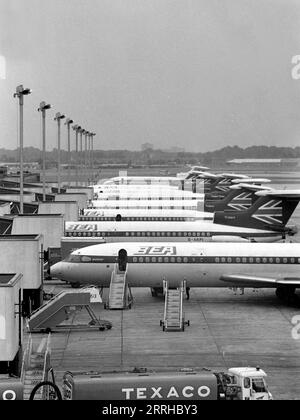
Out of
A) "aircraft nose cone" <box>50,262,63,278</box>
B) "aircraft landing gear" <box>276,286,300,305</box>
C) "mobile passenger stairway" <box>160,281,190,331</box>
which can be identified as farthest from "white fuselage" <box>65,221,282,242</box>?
"mobile passenger stairway" <box>160,281,190,331</box>

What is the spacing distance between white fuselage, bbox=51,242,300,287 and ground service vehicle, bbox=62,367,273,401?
25.1 m

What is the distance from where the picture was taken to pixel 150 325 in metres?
45.7

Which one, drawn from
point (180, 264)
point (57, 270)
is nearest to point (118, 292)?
point (180, 264)

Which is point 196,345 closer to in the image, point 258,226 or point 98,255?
point 98,255

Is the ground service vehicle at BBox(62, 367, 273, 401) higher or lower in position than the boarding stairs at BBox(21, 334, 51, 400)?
higher

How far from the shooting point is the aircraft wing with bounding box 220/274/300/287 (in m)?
51.1

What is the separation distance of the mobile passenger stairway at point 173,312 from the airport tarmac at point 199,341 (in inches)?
21.5

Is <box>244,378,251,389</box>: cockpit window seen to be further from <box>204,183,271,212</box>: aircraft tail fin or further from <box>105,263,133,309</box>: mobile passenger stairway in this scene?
<box>204,183,271,212</box>: aircraft tail fin

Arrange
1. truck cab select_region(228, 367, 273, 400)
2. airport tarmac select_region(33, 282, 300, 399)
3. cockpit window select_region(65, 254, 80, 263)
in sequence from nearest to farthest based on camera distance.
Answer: truck cab select_region(228, 367, 273, 400), airport tarmac select_region(33, 282, 300, 399), cockpit window select_region(65, 254, 80, 263)

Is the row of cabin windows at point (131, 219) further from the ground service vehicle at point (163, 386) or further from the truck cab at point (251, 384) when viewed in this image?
the ground service vehicle at point (163, 386)

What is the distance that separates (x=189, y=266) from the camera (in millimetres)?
51438

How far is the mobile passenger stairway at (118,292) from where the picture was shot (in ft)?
166

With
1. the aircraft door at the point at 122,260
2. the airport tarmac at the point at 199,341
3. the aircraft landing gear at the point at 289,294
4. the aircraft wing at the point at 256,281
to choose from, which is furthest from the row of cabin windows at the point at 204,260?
the airport tarmac at the point at 199,341
